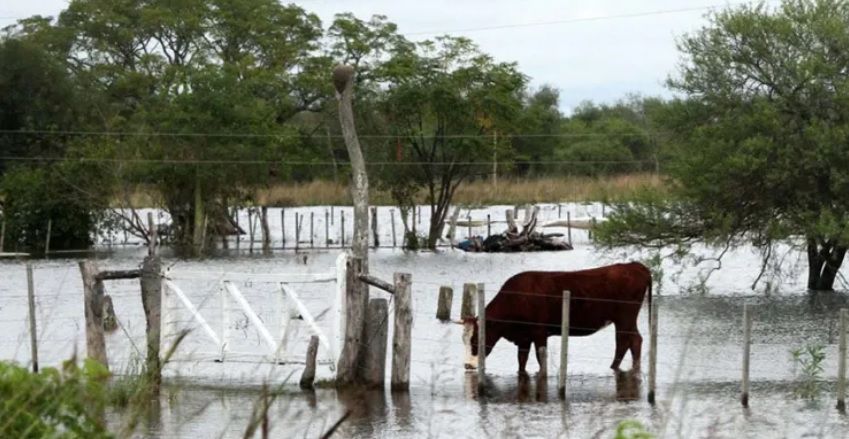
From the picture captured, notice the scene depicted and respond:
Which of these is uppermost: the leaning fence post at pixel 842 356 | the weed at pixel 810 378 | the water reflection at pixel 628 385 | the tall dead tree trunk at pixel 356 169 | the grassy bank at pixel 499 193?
the tall dead tree trunk at pixel 356 169

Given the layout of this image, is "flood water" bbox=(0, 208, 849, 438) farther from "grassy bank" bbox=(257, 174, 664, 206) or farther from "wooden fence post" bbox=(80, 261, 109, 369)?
"grassy bank" bbox=(257, 174, 664, 206)

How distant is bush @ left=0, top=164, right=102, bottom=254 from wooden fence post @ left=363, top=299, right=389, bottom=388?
40203mm

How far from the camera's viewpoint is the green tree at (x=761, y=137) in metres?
32.6

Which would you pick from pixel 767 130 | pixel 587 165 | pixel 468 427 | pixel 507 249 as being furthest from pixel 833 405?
pixel 587 165

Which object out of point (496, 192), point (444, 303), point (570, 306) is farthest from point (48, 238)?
point (570, 306)

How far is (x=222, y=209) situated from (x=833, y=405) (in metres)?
43.0

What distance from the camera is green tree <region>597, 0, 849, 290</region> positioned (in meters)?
32.6

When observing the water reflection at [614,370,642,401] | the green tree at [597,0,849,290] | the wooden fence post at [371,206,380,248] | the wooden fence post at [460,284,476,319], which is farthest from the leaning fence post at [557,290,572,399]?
the wooden fence post at [371,206,380,248]

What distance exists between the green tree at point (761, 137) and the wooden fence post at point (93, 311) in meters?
17.3

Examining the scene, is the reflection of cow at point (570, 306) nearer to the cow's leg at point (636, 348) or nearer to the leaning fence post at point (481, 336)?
the cow's leg at point (636, 348)

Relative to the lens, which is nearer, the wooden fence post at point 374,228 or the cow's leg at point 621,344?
the cow's leg at point 621,344

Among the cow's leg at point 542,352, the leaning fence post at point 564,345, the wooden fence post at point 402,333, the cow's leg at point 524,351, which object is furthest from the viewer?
the cow's leg at point 524,351

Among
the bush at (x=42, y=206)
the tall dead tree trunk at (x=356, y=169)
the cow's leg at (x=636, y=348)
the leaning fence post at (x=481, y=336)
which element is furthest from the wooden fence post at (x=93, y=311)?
the bush at (x=42, y=206)

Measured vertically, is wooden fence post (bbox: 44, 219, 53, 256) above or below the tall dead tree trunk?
below
